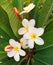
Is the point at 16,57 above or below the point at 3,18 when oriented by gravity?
below

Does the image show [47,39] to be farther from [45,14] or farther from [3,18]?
[3,18]

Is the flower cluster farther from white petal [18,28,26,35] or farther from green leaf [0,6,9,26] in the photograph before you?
green leaf [0,6,9,26]

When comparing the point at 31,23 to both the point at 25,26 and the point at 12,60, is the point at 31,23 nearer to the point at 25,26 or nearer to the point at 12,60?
the point at 25,26

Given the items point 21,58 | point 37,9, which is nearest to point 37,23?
point 37,9

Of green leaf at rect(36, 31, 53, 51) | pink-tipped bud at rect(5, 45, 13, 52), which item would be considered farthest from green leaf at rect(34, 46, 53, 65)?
pink-tipped bud at rect(5, 45, 13, 52)

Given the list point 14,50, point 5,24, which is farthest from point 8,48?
point 5,24
